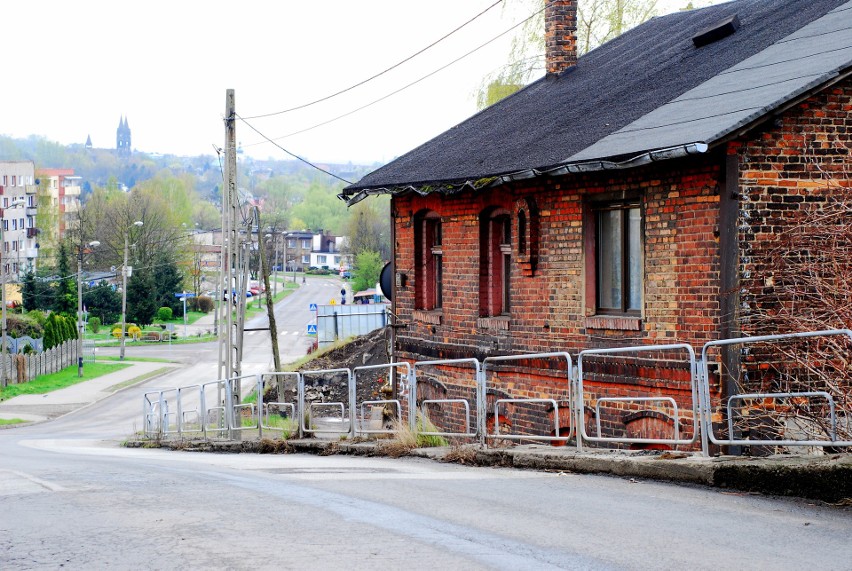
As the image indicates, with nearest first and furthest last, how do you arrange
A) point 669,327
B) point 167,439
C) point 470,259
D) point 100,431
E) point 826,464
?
1. point 826,464
2. point 669,327
3. point 470,259
4. point 167,439
5. point 100,431

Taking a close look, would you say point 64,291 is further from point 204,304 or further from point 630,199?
point 630,199

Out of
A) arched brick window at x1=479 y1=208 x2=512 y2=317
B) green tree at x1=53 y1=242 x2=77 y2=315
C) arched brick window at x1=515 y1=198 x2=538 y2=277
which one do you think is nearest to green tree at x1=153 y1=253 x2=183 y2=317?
green tree at x1=53 y1=242 x2=77 y2=315

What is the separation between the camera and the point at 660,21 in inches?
843

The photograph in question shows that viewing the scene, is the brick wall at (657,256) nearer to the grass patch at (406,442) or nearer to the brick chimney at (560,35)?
the grass patch at (406,442)

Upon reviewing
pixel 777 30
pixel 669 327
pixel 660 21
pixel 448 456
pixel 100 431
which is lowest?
pixel 100 431

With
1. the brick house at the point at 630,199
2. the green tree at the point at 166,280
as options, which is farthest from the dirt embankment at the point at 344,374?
the green tree at the point at 166,280

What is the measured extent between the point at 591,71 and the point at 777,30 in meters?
4.99

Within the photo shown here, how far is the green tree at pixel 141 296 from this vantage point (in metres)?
90.1

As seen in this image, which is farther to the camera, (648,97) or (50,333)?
(50,333)

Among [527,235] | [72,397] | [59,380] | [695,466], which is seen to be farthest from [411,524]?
[59,380]

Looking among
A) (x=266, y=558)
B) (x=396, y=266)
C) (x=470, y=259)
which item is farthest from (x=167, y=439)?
(x=266, y=558)

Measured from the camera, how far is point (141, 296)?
9106cm

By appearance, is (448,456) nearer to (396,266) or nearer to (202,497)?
(202,497)

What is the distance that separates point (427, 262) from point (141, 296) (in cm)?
7521
